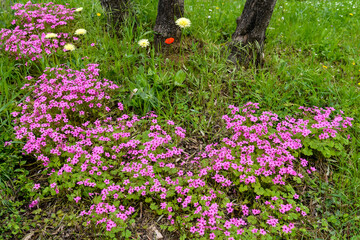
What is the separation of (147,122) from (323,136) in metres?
2.21

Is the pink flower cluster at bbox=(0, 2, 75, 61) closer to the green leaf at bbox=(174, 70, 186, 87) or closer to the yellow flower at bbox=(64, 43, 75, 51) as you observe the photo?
the yellow flower at bbox=(64, 43, 75, 51)

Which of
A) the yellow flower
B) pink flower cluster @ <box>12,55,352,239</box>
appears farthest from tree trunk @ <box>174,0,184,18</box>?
pink flower cluster @ <box>12,55,352,239</box>

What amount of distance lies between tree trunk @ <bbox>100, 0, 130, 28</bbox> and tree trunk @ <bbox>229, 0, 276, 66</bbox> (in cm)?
198

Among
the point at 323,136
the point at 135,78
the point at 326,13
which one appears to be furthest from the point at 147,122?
the point at 326,13

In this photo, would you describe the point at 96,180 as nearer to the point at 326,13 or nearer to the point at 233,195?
the point at 233,195

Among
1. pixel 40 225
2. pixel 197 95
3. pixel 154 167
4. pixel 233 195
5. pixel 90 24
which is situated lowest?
pixel 40 225

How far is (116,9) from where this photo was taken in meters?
4.70

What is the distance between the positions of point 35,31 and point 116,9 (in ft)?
4.83

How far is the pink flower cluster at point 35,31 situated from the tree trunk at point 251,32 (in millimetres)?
2881

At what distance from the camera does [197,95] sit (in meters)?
3.95

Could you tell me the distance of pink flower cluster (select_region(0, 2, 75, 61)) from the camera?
163 inches

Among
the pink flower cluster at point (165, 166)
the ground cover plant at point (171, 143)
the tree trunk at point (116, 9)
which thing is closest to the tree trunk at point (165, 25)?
the ground cover plant at point (171, 143)

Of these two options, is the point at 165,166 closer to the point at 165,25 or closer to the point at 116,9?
the point at 165,25

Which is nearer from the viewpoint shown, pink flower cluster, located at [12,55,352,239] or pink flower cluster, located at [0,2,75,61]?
pink flower cluster, located at [12,55,352,239]
